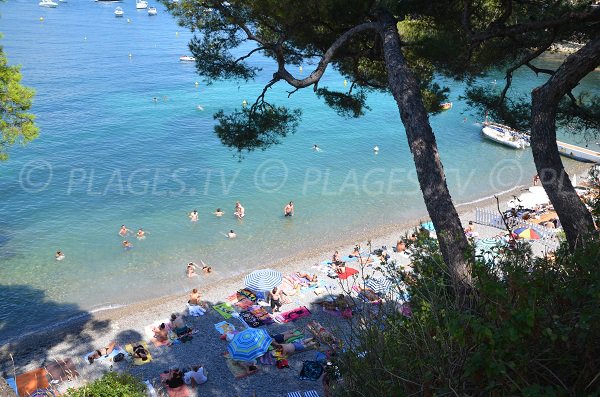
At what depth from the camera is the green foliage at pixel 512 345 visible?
2.99 metres

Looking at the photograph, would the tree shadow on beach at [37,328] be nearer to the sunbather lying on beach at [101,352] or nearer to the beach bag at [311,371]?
the sunbather lying on beach at [101,352]

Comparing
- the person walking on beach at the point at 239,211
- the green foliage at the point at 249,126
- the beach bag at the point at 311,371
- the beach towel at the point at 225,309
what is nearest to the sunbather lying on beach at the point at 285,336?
the beach bag at the point at 311,371

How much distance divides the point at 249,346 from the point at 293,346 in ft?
4.50

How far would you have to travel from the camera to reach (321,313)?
14047 millimetres

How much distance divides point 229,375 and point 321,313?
3594mm

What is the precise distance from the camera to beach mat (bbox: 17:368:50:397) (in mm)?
10883

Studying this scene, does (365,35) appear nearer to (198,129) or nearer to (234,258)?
(234,258)

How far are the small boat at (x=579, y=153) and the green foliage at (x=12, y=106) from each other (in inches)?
1048

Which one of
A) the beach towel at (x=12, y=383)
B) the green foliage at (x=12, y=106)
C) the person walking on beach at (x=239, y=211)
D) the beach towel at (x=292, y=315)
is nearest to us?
the green foliage at (x=12, y=106)

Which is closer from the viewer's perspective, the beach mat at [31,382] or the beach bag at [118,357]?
the beach mat at [31,382]

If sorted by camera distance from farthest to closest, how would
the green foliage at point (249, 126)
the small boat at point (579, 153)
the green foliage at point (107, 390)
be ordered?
the small boat at point (579, 153)
the green foliage at point (249, 126)
the green foliage at point (107, 390)

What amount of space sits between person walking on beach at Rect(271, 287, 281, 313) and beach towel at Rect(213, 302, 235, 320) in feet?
4.00

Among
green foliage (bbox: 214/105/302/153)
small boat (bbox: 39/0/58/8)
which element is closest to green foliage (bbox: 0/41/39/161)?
green foliage (bbox: 214/105/302/153)

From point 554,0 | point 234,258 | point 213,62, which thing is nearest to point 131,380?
point 213,62
